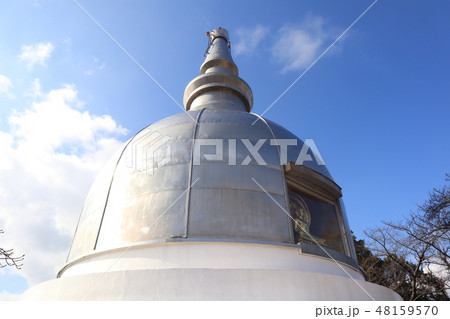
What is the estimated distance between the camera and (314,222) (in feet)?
28.7

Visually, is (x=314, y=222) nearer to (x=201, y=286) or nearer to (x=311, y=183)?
(x=311, y=183)

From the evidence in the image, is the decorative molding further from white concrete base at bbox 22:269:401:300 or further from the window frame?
white concrete base at bbox 22:269:401:300

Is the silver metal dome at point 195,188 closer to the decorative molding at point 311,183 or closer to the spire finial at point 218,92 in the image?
the decorative molding at point 311,183

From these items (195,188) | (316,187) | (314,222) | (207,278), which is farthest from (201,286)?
(316,187)

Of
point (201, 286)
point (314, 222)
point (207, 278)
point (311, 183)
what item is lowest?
point (201, 286)

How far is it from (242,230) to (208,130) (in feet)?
10.6

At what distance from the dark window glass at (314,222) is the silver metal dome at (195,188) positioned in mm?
268

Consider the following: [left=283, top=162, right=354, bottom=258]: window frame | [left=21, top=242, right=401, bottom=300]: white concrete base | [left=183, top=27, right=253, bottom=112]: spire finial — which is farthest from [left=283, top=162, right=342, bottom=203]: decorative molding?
[left=183, top=27, right=253, bottom=112]: spire finial

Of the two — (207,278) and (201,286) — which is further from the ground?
(207,278)

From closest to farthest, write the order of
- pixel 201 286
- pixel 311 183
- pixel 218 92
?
pixel 201 286 < pixel 311 183 < pixel 218 92

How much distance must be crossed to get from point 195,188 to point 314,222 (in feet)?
12.7

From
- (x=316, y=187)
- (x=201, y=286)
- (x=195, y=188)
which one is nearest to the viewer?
(x=201, y=286)

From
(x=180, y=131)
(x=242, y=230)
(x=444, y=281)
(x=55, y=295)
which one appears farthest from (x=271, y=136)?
(x=444, y=281)

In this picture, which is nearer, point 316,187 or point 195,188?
point 195,188
